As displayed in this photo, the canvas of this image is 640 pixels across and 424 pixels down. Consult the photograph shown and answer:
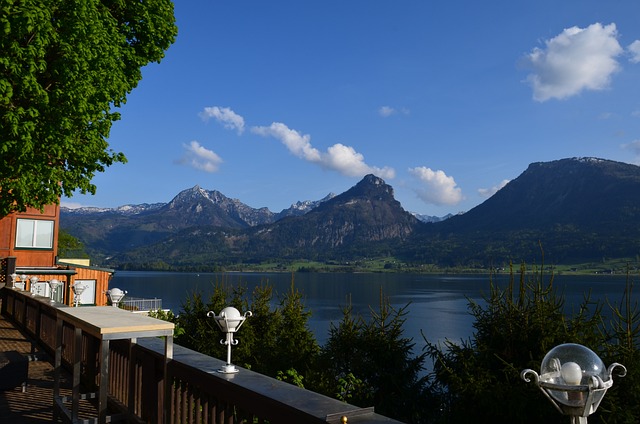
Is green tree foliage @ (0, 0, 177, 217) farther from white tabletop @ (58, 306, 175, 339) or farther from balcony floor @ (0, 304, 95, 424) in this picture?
white tabletop @ (58, 306, 175, 339)

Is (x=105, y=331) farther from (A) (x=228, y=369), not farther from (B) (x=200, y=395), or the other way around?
(A) (x=228, y=369)

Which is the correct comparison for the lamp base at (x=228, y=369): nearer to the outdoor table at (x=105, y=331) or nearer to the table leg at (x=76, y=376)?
the outdoor table at (x=105, y=331)

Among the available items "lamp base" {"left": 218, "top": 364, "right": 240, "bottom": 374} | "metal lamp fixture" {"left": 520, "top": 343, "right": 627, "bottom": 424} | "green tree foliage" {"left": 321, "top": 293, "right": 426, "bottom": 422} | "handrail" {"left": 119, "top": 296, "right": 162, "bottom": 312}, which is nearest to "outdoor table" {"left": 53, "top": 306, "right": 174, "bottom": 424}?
"lamp base" {"left": 218, "top": 364, "right": 240, "bottom": 374}

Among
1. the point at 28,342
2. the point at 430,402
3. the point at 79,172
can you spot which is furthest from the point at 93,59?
the point at 430,402

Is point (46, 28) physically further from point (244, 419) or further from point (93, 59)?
point (244, 419)

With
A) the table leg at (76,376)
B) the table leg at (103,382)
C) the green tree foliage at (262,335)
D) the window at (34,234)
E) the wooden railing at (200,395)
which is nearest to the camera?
the wooden railing at (200,395)

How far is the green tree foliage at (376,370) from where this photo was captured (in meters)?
14.1

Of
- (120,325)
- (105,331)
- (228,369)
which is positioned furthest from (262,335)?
(228,369)

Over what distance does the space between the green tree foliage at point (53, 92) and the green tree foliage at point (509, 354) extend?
10.4 m

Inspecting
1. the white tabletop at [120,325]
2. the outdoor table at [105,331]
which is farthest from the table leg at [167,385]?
the white tabletop at [120,325]

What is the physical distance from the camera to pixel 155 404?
440 cm

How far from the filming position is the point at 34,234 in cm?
3102

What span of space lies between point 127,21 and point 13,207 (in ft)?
21.9

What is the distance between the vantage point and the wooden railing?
9.08 feet
